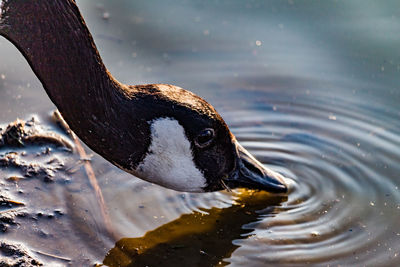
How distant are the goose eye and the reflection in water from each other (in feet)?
2.76

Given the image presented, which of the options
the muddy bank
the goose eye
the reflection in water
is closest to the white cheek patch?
the goose eye

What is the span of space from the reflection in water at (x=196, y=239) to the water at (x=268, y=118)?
13mm

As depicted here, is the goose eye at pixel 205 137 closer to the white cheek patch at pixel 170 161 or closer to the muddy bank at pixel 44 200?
the white cheek patch at pixel 170 161

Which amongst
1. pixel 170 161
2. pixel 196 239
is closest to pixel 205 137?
pixel 170 161

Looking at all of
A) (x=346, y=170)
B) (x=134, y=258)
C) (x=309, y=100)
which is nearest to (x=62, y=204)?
(x=134, y=258)

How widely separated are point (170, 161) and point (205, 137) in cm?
34

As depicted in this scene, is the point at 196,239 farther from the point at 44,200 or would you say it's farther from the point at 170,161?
the point at 44,200

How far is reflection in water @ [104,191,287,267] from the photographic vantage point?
5.18m

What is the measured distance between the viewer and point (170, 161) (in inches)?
204

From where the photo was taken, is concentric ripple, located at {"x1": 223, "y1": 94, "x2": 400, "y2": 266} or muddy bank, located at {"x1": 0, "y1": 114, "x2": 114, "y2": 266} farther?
concentric ripple, located at {"x1": 223, "y1": 94, "x2": 400, "y2": 266}

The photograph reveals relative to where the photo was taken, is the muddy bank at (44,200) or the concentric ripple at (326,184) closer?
the muddy bank at (44,200)

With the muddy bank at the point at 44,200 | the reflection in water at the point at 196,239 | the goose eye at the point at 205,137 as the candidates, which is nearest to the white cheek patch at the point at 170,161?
the goose eye at the point at 205,137

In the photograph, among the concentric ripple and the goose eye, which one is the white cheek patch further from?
the concentric ripple

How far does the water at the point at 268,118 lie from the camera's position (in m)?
5.40
